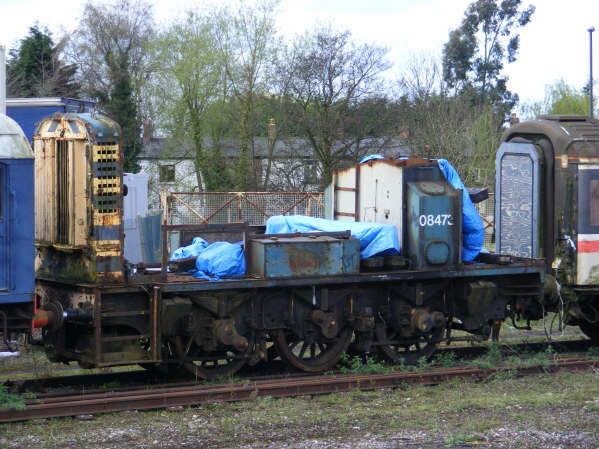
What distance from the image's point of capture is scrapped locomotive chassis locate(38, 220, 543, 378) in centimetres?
1112

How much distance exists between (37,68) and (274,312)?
35.9 meters

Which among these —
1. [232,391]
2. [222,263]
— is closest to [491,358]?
[222,263]

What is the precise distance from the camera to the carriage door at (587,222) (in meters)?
14.1

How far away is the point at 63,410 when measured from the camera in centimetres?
970

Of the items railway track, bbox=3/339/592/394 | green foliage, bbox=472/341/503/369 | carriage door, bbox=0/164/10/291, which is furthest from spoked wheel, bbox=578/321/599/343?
carriage door, bbox=0/164/10/291

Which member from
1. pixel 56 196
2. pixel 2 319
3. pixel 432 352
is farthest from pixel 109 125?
pixel 432 352

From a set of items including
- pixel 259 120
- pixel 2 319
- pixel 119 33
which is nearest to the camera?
pixel 2 319

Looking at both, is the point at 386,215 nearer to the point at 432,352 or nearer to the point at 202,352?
the point at 432,352

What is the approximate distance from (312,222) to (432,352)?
242cm

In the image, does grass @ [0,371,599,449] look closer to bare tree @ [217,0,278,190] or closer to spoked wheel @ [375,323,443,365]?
spoked wheel @ [375,323,443,365]

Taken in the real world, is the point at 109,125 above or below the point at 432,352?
above

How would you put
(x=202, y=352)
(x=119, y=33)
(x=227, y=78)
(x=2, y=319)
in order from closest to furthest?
1. (x=2, y=319)
2. (x=202, y=352)
3. (x=227, y=78)
4. (x=119, y=33)

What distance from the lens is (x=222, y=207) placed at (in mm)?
24188

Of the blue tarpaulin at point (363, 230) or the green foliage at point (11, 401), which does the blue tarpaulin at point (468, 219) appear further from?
the green foliage at point (11, 401)
